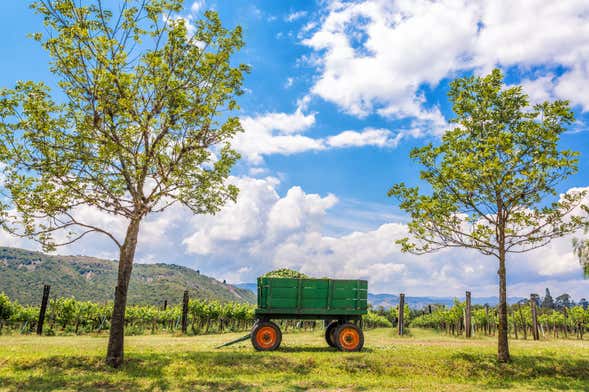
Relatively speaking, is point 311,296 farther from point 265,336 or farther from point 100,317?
point 100,317

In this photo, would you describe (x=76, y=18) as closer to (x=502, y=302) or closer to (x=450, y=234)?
(x=450, y=234)

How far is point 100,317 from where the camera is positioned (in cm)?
4012

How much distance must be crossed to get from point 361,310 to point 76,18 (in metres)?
15.6

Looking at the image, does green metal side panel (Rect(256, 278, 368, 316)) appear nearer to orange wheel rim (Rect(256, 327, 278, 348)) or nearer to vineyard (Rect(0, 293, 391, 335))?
orange wheel rim (Rect(256, 327, 278, 348))

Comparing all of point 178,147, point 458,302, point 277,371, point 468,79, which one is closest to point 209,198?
point 178,147

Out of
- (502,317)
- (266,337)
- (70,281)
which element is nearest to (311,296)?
(266,337)

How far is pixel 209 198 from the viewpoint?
665 inches

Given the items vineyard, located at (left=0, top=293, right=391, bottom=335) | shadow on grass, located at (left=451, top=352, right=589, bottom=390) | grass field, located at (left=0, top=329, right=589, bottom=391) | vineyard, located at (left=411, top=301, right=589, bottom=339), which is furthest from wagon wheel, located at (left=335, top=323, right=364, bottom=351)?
vineyard, located at (left=411, top=301, right=589, bottom=339)

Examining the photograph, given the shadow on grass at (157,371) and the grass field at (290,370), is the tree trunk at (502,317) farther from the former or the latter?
the shadow on grass at (157,371)

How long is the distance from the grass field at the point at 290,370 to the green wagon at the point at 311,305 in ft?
2.57

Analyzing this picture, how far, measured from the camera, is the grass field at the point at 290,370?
12.1 m

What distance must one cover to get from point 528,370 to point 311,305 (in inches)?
327

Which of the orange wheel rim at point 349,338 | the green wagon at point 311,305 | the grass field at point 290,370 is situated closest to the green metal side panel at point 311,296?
the green wagon at point 311,305

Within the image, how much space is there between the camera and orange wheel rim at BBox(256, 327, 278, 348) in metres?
16.9
